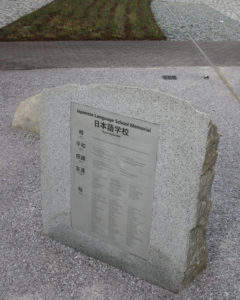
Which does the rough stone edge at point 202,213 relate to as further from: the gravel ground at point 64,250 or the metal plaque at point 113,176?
the metal plaque at point 113,176

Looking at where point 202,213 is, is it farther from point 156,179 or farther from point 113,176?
point 113,176

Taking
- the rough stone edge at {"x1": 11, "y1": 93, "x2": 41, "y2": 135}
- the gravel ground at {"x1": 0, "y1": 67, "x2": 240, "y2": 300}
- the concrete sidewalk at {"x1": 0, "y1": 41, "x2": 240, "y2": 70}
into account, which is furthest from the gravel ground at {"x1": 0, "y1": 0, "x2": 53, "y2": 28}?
the gravel ground at {"x1": 0, "y1": 67, "x2": 240, "y2": 300}

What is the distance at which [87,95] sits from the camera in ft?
10.3

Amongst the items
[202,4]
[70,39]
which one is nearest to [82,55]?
[70,39]

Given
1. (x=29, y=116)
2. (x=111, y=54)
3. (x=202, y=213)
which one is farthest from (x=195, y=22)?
(x=202, y=213)

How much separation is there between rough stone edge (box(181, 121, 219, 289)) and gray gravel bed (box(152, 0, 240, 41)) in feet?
33.0

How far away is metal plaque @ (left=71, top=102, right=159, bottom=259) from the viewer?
3018 millimetres

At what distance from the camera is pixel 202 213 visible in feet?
10.3

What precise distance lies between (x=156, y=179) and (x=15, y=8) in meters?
15.5

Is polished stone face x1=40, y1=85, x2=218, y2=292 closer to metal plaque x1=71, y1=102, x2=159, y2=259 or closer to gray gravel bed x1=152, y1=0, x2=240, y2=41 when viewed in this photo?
metal plaque x1=71, y1=102, x2=159, y2=259

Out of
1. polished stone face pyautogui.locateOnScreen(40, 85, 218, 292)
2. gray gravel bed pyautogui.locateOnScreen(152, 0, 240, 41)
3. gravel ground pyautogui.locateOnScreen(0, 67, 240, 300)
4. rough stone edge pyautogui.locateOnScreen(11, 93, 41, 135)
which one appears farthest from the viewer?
gray gravel bed pyautogui.locateOnScreen(152, 0, 240, 41)

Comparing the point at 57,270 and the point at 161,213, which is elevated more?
the point at 161,213

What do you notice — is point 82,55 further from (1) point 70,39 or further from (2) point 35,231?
→ (2) point 35,231

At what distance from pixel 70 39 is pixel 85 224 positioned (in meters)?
9.41
